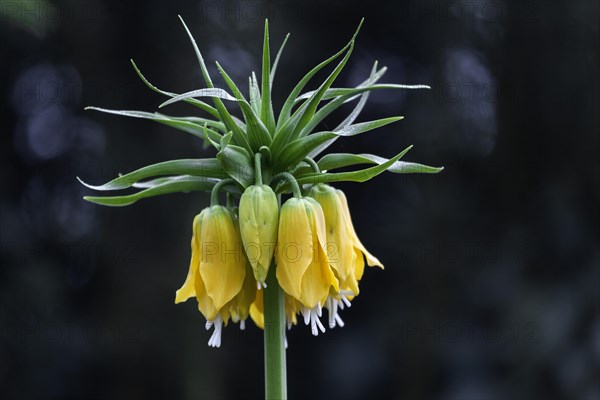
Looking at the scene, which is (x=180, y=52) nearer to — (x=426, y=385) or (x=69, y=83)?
(x=69, y=83)

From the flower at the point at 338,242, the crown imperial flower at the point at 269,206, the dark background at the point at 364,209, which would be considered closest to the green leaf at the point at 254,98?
the crown imperial flower at the point at 269,206

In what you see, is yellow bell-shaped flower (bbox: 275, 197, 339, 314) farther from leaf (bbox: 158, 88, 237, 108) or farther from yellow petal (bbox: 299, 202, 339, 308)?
leaf (bbox: 158, 88, 237, 108)

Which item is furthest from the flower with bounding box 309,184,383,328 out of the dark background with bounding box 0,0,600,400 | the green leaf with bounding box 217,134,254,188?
the dark background with bounding box 0,0,600,400

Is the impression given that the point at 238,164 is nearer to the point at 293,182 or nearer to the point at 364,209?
the point at 293,182

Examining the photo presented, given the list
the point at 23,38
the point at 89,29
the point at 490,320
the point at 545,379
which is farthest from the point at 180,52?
the point at 545,379

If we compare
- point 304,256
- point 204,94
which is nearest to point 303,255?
point 304,256

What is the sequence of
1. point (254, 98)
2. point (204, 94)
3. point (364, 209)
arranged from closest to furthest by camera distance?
point (204, 94) → point (254, 98) → point (364, 209)
